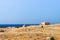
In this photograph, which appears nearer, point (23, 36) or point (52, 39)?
point (52, 39)

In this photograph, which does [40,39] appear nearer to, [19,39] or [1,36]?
[19,39]

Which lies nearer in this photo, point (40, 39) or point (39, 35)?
point (40, 39)

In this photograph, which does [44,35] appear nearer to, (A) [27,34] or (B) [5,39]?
(A) [27,34]

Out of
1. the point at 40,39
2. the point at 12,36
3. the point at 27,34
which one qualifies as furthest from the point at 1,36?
the point at 40,39

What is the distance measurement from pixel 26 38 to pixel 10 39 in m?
1.82

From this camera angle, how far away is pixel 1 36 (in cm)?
2338

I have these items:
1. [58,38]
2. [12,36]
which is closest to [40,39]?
[58,38]

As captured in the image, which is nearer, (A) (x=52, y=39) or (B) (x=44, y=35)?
(A) (x=52, y=39)

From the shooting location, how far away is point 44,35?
76.8 feet

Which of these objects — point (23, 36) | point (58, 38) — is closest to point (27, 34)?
point (23, 36)

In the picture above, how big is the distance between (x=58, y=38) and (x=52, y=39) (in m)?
1.28

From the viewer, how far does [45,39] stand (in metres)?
21.8

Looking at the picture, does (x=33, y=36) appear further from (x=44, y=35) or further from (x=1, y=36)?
(x=1, y=36)

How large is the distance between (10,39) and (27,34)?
2.63 meters
